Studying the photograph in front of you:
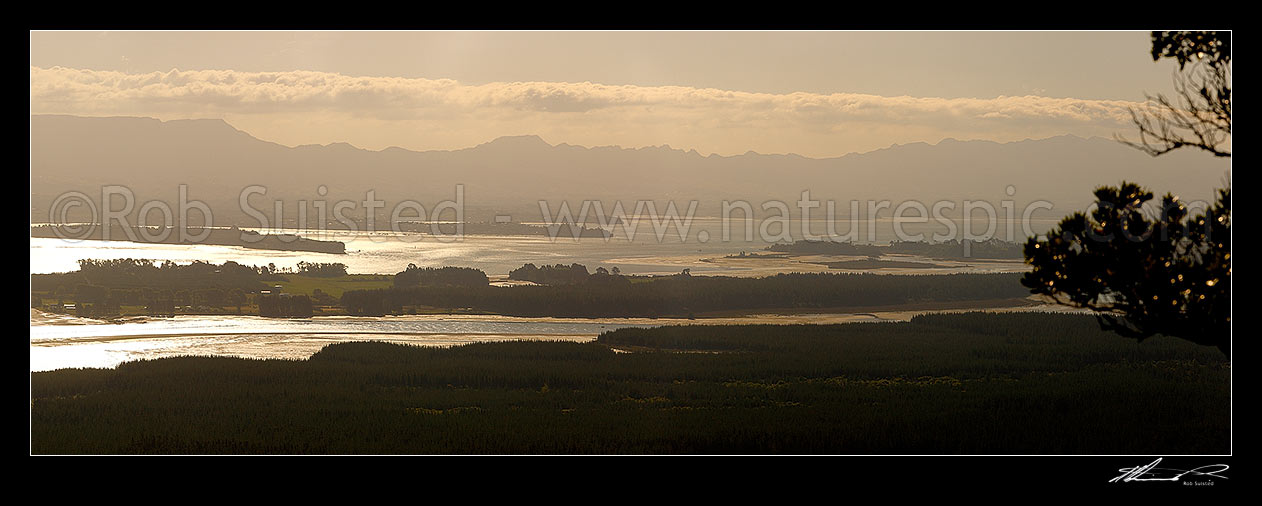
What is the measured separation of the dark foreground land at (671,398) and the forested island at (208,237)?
326 cm

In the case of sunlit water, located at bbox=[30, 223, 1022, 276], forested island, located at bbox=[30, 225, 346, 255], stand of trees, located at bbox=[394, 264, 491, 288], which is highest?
forested island, located at bbox=[30, 225, 346, 255]

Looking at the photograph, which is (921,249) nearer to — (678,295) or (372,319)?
(678,295)

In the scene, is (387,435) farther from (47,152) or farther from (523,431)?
(47,152)

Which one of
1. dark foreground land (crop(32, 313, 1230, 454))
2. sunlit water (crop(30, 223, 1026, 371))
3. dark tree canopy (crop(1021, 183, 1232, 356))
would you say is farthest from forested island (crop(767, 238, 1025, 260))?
dark tree canopy (crop(1021, 183, 1232, 356))

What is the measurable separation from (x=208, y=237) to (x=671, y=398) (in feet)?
37.2

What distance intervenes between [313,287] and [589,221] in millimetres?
6299

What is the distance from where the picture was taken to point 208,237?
2111cm

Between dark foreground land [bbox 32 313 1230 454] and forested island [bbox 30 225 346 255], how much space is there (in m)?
3.26

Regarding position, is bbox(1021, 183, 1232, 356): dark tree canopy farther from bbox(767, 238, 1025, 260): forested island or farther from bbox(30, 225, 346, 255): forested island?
bbox(30, 225, 346, 255): forested island

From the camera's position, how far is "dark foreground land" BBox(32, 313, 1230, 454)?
1434cm
